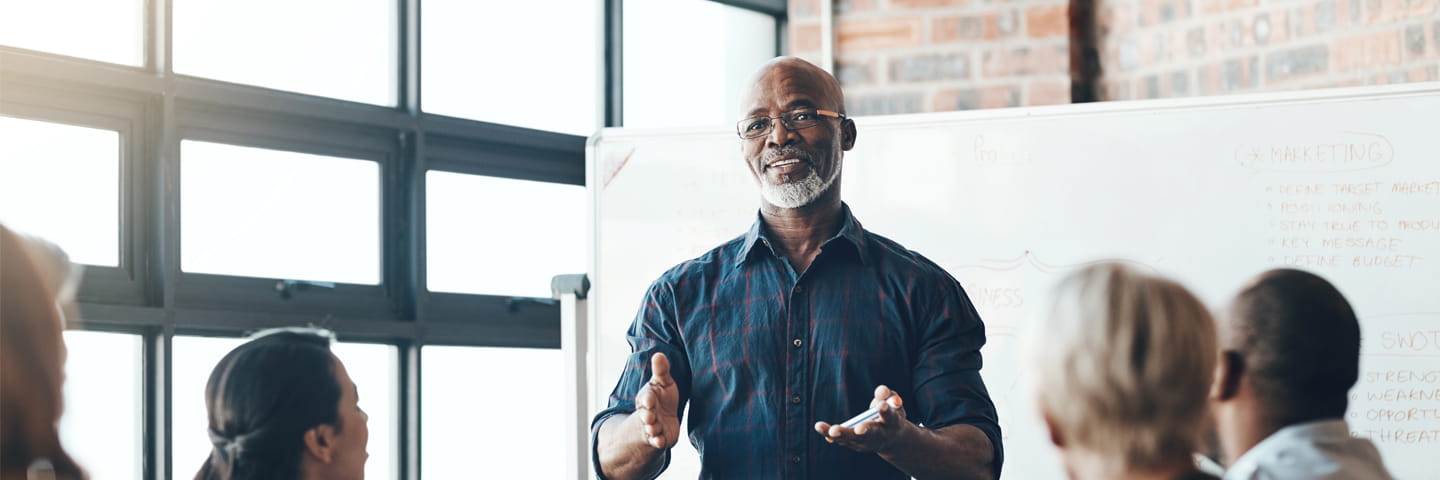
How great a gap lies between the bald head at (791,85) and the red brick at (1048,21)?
69.3 inches

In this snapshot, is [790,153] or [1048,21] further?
[1048,21]

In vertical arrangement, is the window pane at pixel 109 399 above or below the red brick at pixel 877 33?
below

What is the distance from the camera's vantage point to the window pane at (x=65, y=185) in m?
Answer: 3.01

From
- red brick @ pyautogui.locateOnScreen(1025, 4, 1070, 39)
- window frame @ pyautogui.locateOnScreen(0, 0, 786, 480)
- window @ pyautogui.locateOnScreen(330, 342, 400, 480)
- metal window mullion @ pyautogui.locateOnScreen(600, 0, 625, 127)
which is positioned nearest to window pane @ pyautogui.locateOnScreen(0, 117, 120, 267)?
window frame @ pyautogui.locateOnScreen(0, 0, 786, 480)

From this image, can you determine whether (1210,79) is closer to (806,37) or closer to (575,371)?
(806,37)

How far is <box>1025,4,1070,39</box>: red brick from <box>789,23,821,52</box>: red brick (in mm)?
619

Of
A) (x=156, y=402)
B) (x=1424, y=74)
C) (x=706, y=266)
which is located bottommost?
(x=156, y=402)

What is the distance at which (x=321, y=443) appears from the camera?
5.75 feet

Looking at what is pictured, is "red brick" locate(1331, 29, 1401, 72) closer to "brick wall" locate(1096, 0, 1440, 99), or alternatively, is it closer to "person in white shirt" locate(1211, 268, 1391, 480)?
"brick wall" locate(1096, 0, 1440, 99)

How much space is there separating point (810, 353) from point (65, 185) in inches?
71.7

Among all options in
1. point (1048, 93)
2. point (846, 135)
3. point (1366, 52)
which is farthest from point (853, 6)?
point (846, 135)

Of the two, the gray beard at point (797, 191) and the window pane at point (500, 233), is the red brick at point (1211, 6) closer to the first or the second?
the window pane at point (500, 233)

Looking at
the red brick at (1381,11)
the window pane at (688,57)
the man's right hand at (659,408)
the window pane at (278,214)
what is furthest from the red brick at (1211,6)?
the man's right hand at (659,408)

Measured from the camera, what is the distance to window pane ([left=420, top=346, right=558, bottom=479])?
3.77 metres
